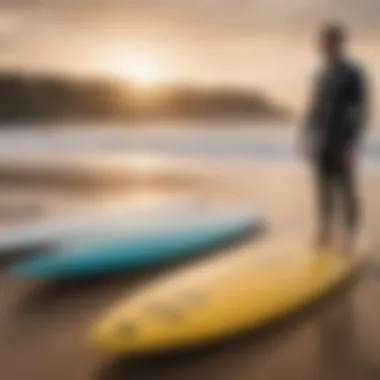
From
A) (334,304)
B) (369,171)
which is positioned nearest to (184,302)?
(334,304)

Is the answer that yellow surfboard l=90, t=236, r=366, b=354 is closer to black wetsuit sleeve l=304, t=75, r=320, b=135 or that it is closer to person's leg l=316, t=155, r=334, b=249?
person's leg l=316, t=155, r=334, b=249

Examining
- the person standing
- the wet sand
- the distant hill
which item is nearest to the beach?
the wet sand

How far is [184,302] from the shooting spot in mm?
907

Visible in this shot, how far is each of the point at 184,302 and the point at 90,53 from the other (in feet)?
3.51

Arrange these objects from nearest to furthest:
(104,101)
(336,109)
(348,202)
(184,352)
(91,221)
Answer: (184,352), (336,109), (348,202), (91,221), (104,101)

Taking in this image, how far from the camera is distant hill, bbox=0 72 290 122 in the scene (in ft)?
5.99

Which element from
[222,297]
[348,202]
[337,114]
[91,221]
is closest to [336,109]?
[337,114]

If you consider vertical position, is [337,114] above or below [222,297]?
above

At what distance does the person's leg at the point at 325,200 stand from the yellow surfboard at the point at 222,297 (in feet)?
0.18

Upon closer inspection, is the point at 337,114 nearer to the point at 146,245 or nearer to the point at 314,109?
the point at 314,109

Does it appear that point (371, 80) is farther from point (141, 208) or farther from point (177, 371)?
point (177, 371)

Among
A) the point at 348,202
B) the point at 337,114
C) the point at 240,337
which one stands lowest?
the point at 240,337

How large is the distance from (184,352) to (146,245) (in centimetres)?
39

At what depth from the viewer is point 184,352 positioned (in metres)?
0.84
